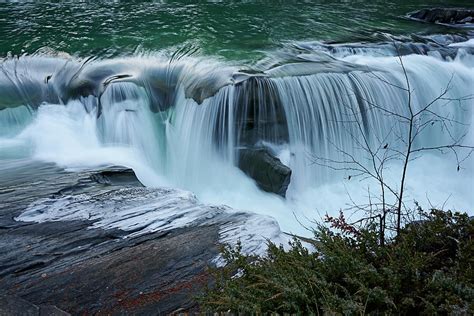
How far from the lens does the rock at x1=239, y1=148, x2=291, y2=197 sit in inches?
284

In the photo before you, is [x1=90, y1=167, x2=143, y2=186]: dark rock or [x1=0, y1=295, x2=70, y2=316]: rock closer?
[x1=0, y1=295, x2=70, y2=316]: rock

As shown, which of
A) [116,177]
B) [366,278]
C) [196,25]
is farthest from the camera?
[196,25]

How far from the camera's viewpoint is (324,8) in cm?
1489

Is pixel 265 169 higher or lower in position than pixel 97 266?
lower

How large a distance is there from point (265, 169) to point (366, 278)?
15.1 feet

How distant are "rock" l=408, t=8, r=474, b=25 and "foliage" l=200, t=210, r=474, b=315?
12.0 m

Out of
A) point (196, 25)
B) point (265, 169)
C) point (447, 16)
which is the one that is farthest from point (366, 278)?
point (447, 16)

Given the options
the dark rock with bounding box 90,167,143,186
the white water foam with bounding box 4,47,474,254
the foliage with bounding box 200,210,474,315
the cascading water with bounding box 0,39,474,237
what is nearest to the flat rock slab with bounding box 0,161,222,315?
the foliage with bounding box 200,210,474,315

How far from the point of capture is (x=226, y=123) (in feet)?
26.1

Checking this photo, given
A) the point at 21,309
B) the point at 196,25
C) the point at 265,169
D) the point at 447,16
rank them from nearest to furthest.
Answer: the point at 21,309 < the point at 265,169 < the point at 196,25 < the point at 447,16

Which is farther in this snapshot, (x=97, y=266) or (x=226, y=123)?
(x=226, y=123)

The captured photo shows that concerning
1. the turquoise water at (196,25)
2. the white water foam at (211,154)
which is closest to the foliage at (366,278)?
the white water foam at (211,154)

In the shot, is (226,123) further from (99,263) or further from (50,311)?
(50,311)

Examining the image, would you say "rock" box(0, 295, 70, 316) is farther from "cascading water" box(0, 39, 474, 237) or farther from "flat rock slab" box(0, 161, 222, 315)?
"cascading water" box(0, 39, 474, 237)
